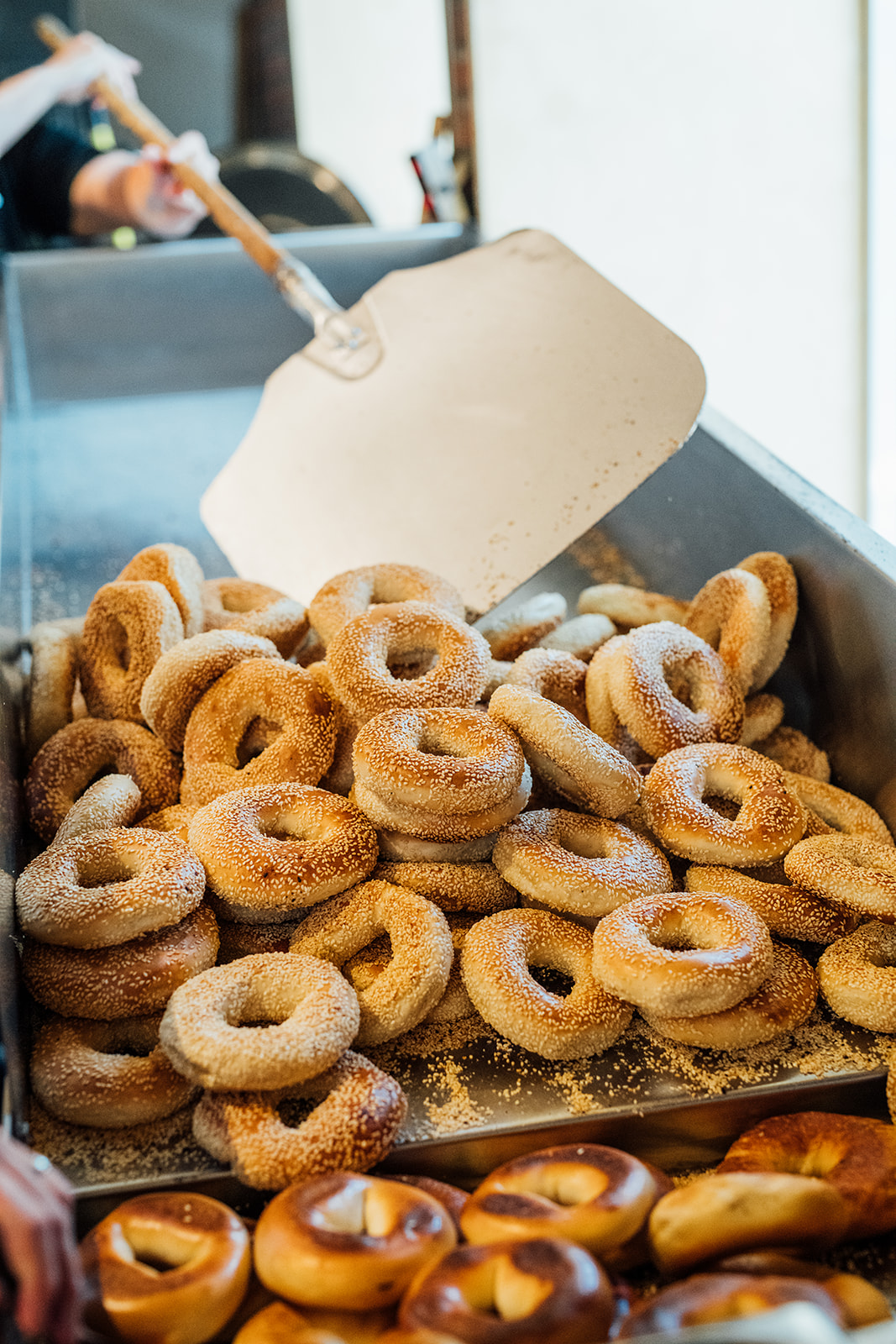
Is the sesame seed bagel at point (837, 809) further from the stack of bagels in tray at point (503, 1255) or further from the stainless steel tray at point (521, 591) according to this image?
the stack of bagels in tray at point (503, 1255)

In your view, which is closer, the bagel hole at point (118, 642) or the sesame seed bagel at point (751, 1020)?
the sesame seed bagel at point (751, 1020)

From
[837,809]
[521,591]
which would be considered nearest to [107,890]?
[837,809]

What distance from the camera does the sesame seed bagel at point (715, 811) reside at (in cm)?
135

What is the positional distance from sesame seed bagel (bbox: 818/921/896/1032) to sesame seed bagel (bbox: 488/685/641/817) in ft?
1.06

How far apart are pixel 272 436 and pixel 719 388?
1635mm

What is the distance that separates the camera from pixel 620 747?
5.24 ft

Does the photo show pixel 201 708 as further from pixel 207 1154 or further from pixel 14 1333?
pixel 14 1333

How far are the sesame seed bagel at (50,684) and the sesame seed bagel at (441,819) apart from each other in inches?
26.1

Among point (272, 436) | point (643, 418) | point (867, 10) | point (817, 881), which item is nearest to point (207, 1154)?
point (817, 881)

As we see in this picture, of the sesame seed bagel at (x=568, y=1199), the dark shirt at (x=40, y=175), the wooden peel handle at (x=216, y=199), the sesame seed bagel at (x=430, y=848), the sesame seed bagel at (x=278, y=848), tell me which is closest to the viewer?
the sesame seed bagel at (x=568, y=1199)

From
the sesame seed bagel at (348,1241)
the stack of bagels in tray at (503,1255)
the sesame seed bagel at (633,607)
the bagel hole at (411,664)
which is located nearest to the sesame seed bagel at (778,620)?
the sesame seed bagel at (633,607)

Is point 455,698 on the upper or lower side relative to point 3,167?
lower

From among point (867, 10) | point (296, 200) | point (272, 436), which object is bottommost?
point (272, 436)

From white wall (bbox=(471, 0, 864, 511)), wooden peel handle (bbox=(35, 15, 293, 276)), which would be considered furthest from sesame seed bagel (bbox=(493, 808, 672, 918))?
white wall (bbox=(471, 0, 864, 511))
